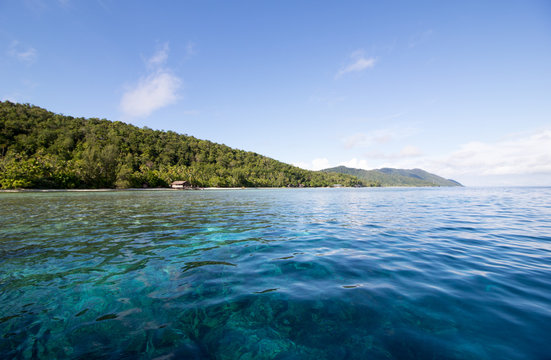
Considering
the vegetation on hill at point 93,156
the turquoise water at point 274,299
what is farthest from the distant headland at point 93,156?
the turquoise water at point 274,299

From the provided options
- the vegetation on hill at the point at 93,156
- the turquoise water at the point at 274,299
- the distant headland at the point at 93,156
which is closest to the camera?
the turquoise water at the point at 274,299

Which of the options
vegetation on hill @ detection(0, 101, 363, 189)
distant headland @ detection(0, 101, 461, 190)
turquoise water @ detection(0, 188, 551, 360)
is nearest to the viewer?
turquoise water @ detection(0, 188, 551, 360)

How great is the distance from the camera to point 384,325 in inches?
157

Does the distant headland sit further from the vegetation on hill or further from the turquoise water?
the turquoise water

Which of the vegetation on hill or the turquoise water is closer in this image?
the turquoise water

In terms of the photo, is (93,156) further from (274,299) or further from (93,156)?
(274,299)

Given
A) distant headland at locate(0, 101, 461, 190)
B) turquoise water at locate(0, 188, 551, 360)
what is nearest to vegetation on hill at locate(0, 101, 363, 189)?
distant headland at locate(0, 101, 461, 190)

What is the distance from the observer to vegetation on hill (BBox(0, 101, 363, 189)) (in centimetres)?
7425

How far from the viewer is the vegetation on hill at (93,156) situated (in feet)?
244

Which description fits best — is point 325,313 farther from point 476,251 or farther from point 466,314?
point 476,251

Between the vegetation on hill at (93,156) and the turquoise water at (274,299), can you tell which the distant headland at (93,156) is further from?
the turquoise water at (274,299)

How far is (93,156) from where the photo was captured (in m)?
90.1

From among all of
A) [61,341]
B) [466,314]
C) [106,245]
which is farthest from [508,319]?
[106,245]

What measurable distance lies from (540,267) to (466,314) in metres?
5.08
